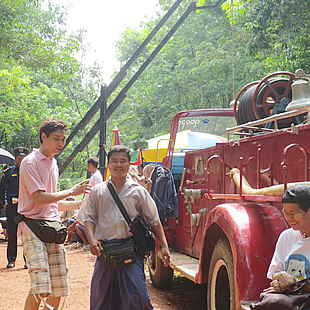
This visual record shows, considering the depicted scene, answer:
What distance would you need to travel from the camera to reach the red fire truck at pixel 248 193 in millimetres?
3154

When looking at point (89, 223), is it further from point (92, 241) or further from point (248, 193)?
point (248, 193)

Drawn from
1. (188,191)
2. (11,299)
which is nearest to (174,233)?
(188,191)

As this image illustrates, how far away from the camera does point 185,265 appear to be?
16.4ft

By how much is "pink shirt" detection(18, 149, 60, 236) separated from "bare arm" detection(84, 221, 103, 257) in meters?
0.44

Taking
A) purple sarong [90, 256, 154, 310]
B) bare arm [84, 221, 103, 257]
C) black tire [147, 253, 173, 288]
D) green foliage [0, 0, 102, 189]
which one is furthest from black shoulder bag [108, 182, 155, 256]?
green foliage [0, 0, 102, 189]

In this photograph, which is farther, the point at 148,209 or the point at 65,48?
the point at 65,48

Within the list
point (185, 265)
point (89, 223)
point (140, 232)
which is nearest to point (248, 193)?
point (140, 232)

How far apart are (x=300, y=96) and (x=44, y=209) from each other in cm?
238

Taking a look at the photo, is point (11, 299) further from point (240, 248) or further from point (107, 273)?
point (240, 248)

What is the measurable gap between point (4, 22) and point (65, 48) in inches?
112

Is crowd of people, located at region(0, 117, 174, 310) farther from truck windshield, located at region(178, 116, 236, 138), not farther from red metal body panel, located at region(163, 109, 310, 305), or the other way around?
truck windshield, located at region(178, 116, 236, 138)

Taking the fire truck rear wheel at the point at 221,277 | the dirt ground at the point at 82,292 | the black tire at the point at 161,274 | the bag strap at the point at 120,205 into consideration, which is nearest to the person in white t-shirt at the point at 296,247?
the fire truck rear wheel at the point at 221,277

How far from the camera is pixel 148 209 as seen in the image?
12.0 ft

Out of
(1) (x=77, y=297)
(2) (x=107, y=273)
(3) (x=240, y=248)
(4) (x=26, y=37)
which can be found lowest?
(1) (x=77, y=297)
